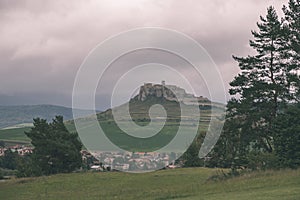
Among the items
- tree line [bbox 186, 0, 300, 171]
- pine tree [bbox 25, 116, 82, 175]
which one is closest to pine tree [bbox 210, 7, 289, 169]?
tree line [bbox 186, 0, 300, 171]

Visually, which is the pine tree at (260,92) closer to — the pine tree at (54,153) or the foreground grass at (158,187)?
the foreground grass at (158,187)

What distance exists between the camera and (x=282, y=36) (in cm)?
4144

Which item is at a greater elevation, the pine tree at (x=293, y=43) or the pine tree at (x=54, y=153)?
the pine tree at (x=293, y=43)

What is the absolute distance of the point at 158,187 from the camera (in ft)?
116

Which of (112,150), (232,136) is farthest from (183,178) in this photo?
(112,150)

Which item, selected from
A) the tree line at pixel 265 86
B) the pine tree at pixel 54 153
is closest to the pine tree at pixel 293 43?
the tree line at pixel 265 86

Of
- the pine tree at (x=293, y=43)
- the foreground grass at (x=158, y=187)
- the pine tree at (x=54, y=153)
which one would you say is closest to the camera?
the foreground grass at (x=158, y=187)

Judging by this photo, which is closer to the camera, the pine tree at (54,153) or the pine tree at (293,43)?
the pine tree at (293,43)

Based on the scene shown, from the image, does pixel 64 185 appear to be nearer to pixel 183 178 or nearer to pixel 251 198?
pixel 183 178

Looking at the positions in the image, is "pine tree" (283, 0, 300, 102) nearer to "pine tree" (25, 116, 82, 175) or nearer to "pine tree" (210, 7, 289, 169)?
"pine tree" (210, 7, 289, 169)

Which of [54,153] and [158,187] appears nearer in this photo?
[158,187]

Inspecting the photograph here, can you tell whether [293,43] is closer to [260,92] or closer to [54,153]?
[260,92]

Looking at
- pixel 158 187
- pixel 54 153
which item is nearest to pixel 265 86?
pixel 158 187

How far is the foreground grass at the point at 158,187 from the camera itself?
23.8 meters
